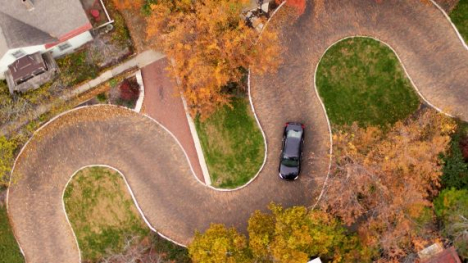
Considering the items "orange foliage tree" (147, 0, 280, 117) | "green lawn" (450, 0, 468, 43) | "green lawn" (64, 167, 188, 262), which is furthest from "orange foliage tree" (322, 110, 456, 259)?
"green lawn" (64, 167, 188, 262)

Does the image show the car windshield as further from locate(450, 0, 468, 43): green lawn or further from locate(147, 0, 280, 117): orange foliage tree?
locate(450, 0, 468, 43): green lawn

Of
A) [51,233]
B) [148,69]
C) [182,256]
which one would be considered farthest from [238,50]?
[51,233]

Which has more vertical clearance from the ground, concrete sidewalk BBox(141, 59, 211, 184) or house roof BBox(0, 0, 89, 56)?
house roof BBox(0, 0, 89, 56)

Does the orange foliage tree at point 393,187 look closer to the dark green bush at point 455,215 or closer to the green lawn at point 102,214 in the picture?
the dark green bush at point 455,215

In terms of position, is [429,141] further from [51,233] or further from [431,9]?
[51,233]

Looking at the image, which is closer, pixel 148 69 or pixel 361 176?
pixel 361 176

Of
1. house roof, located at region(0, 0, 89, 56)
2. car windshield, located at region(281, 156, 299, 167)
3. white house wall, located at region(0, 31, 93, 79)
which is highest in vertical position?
house roof, located at region(0, 0, 89, 56)

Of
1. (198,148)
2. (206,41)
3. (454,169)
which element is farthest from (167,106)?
(454,169)
